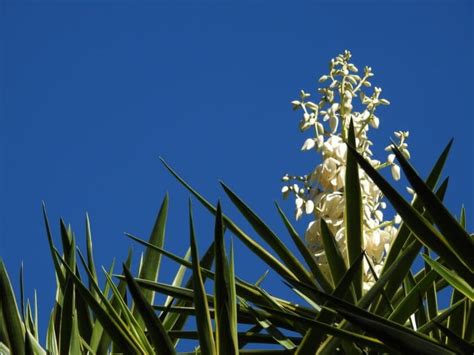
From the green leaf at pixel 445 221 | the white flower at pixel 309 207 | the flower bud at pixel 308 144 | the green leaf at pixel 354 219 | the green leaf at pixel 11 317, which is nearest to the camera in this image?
the green leaf at pixel 445 221

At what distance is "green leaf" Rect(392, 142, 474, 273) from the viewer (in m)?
1.55

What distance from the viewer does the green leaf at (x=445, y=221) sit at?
1.55 metres

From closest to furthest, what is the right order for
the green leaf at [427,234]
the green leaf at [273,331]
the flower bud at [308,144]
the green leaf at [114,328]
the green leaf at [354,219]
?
the green leaf at [427,234]
the green leaf at [114,328]
the green leaf at [273,331]
the green leaf at [354,219]
the flower bud at [308,144]

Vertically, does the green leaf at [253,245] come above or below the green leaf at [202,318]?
above

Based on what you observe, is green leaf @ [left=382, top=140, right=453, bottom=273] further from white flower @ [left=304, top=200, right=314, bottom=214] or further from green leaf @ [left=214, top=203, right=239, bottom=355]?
green leaf @ [left=214, top=203, right=239, bottom=355]

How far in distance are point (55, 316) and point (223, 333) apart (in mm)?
863

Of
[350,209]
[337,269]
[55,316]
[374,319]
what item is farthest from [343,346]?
[55,316]

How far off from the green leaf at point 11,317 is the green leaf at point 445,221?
39.1 inches

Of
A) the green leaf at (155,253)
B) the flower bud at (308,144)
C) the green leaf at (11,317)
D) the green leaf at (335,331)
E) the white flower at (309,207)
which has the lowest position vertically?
the green leaf at (11,317)

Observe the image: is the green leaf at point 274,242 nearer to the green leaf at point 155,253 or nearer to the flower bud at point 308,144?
the green leaf at point 155,253

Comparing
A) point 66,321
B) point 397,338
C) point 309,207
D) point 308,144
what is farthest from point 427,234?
point 308,144

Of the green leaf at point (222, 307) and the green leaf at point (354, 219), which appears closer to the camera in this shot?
the green leaf at point (222, 307)

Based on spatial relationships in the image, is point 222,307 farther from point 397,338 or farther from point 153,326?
point 397,338

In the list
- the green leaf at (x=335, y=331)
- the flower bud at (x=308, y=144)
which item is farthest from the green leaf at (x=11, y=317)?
the flower bud at (x=308, y=144)
